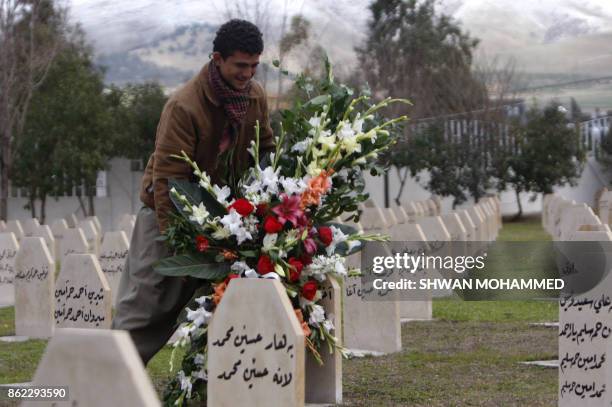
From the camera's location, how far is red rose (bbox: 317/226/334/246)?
681cm

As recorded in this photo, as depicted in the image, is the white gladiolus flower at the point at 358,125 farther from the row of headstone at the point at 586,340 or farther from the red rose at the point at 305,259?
the row of headstone at the point at 586,340

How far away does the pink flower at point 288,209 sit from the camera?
258 inches

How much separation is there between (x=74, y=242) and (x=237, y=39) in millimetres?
12260

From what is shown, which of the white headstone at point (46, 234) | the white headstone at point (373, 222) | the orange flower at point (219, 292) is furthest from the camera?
the white headstone at point (373, 222)

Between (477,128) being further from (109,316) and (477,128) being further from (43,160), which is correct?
(109,316)

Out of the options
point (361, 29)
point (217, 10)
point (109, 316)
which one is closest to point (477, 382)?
point (109, 316)

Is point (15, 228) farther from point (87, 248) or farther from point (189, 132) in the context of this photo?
point (189, 132)

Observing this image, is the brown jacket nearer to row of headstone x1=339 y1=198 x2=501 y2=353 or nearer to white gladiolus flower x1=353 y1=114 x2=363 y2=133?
white gladiolus flower x1=353 y1=114 x2=363 y2=133

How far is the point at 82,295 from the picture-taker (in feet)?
30.4

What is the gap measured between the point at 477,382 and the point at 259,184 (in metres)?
2.95

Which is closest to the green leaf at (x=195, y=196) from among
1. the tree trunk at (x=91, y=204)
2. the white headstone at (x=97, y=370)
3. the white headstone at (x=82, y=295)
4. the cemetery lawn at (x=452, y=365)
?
the cemetery lawn at (x=452, y=365)

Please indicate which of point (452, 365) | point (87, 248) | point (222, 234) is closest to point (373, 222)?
point (87, 248)

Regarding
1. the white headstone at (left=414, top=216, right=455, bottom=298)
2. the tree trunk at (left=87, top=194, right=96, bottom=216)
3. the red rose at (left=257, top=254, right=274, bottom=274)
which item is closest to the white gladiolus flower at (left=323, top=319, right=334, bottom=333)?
the red rose at (left=257, top=254, right=274, bottom=274)

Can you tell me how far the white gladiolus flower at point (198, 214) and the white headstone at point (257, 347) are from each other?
1314 mm
